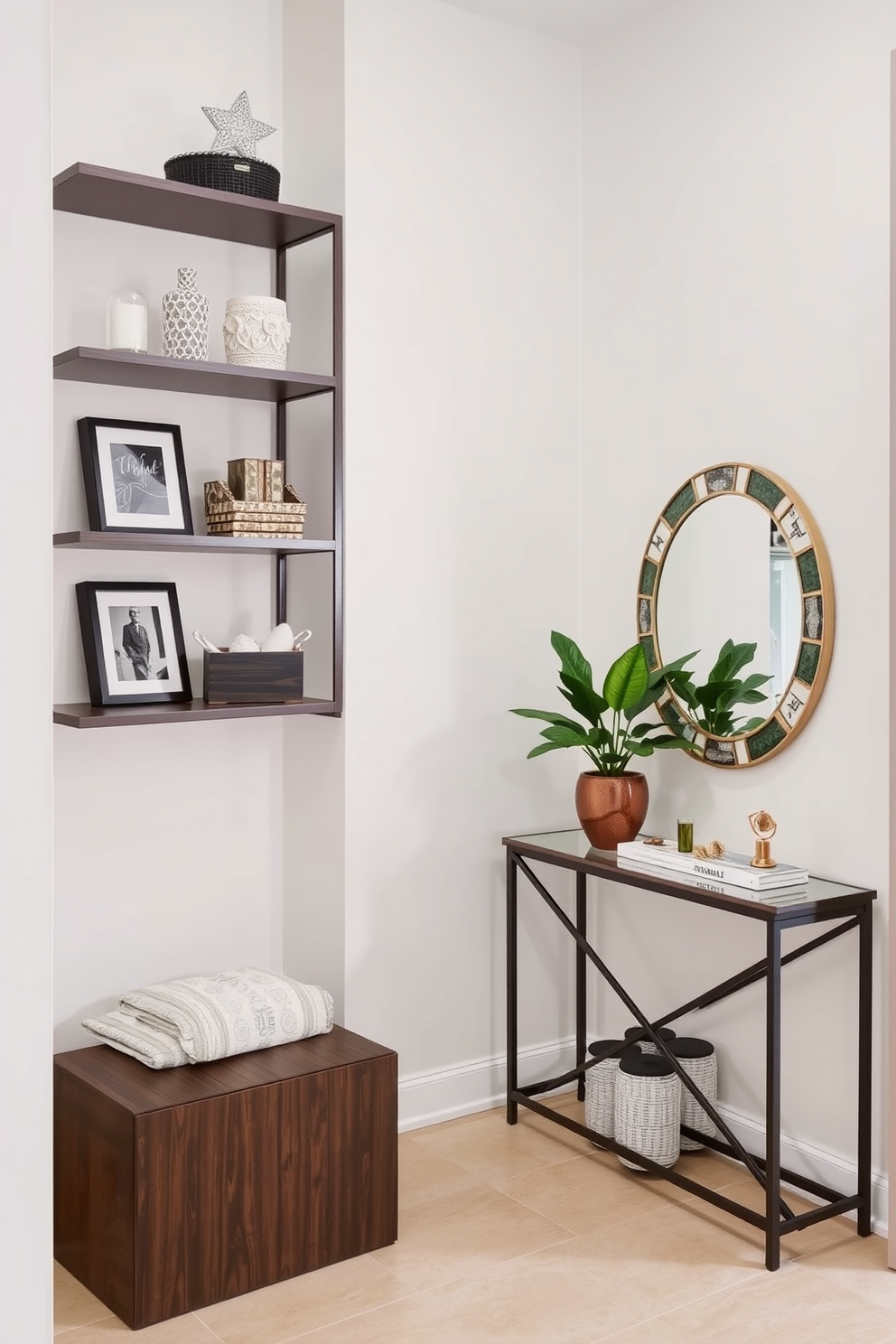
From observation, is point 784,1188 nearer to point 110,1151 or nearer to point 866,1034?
point 866,1034

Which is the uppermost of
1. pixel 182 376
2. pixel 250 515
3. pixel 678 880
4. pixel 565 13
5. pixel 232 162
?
pixel 565 13

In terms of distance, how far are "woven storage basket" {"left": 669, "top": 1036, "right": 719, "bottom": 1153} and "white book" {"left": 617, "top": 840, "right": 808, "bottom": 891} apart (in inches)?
19.7

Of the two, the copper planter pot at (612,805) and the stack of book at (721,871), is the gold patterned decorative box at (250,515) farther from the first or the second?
the stack of book at (721,871)

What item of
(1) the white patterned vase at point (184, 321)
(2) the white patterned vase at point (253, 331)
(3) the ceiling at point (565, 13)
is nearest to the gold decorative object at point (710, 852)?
(2) the white patterned vase at point (253, 331)

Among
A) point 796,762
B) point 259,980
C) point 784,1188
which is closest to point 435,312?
point 796,762

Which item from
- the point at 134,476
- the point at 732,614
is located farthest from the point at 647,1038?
the point at 134,476

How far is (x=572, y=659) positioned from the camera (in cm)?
299

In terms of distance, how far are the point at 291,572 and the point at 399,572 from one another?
0.28m

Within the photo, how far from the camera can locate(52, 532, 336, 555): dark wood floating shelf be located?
2547 millimetres

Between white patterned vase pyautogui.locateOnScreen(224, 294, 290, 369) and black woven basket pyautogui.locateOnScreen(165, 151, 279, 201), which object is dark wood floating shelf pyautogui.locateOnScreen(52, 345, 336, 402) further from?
black woven basket pyautogui.locateOnScreen(165, 151, 279, 201)

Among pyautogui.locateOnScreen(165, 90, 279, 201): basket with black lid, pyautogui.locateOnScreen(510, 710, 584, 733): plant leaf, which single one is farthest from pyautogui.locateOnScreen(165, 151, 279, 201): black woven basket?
pyautogui.locateOnScreen(510, 710, 584, 733): plant leaf

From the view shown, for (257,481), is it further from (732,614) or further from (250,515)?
(732,614)

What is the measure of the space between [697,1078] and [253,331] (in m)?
2.03

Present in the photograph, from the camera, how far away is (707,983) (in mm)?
3064
